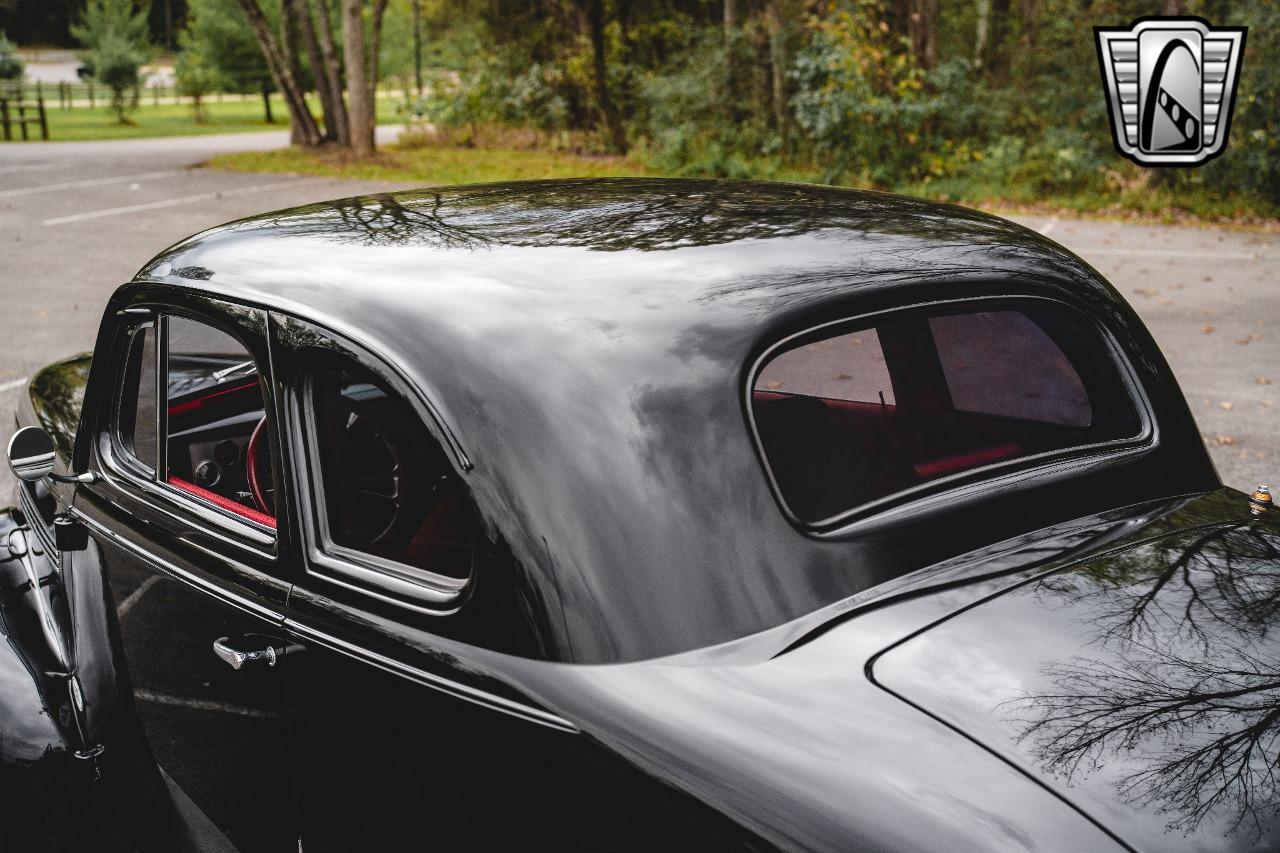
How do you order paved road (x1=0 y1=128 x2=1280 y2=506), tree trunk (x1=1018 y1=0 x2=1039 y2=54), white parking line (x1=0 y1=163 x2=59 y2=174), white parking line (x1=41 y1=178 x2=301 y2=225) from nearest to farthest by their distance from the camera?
paved road (x1=0 y1=128 x2=1280 y2=506)
white parking line (x1=41 y1=178 x2=301 y2=225)
tree trunk (x1=1018 y1=0 x2=1039 y2=54)
white parking line (x1=0 y1=163 x2=59 y2=174)

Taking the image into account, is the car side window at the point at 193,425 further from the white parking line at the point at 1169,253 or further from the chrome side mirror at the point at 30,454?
the white parking line at the point at 1169,253

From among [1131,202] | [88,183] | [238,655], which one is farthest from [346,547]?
[88,183]

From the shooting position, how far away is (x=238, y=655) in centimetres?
208

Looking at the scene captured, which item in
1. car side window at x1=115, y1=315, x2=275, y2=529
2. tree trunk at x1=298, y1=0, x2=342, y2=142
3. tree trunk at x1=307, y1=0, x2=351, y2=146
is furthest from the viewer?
tree trunk at x1=298, y1=0, x2=342, y2=142

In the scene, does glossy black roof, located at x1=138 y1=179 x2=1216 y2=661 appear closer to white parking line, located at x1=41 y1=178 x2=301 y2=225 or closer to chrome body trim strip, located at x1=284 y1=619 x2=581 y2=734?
chrome body trim strip, located at x1=284 y1=619 x2=581 y2=734

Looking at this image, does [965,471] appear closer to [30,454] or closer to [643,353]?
[643,353]

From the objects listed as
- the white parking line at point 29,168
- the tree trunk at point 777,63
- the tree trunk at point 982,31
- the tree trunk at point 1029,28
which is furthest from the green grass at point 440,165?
the tree trunk at point 982,31

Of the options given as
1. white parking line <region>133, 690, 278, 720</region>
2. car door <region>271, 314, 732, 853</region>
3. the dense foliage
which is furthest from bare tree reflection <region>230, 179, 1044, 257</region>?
the dense foliage

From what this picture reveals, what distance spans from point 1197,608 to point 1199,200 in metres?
15.8

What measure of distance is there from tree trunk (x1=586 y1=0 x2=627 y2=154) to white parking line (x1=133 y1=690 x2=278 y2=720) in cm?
2440

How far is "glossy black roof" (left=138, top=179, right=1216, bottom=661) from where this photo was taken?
1675mm

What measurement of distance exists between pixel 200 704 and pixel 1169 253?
12642 mm

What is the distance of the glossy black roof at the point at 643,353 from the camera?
167 centimetres

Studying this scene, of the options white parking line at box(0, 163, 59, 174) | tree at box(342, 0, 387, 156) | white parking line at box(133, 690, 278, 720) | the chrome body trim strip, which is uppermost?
tree at box(342, 0, 387, 156)
